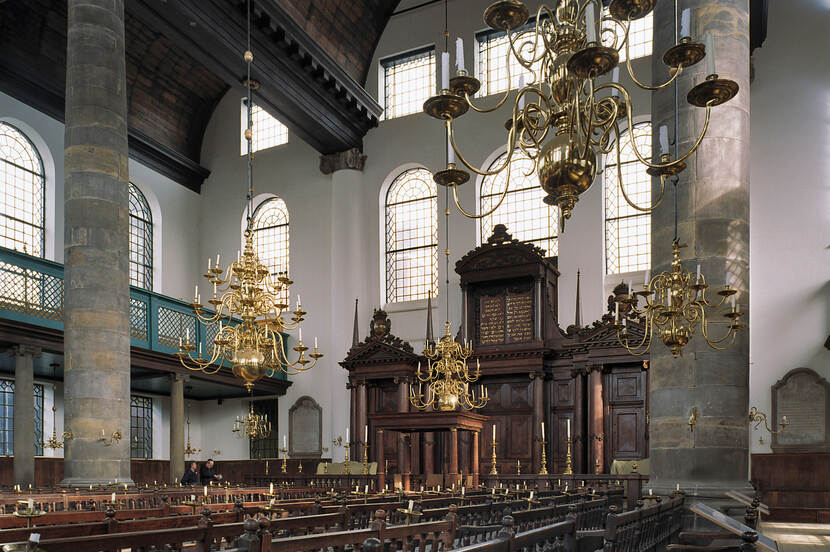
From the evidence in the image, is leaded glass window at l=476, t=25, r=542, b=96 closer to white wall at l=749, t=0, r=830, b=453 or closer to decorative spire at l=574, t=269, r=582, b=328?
decorative spire at l=574, t=269, r=582, b=328

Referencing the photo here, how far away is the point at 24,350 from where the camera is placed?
13.5 m

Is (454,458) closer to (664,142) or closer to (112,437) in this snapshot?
(112,437)

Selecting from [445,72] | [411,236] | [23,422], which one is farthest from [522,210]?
[445,72]

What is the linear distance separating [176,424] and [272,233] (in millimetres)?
6662

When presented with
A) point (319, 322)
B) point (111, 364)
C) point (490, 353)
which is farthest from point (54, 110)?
point (490, 353)

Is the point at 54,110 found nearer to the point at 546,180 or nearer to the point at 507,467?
the point at 507,467

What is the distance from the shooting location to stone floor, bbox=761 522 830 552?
8672 millimetres

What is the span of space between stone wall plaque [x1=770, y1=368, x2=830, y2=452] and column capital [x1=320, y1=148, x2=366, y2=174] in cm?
1147

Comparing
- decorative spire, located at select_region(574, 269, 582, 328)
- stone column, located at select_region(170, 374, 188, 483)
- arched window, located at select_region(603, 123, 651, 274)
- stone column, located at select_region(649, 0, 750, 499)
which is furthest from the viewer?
arched window, located at select_region(603, 123, 651, 274)

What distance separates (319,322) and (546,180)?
1543cm

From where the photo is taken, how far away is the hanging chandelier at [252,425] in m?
19.7

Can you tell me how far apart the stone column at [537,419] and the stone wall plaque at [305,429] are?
591 cm

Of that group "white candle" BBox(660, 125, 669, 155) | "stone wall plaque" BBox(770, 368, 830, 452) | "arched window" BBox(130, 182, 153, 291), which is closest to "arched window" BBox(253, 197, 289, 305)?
"arched window" BBox(130, 182, 153, 291)

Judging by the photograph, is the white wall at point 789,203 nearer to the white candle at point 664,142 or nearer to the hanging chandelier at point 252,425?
the white candle at point 664,142
